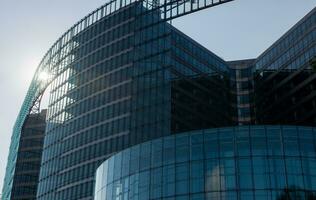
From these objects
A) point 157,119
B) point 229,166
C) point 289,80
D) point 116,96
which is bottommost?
point 229,166

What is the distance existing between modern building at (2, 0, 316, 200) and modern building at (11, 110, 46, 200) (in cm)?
249

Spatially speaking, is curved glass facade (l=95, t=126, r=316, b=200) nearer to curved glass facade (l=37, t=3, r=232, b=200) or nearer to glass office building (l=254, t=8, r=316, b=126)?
curved glass facade (l=37, t=3, r=232, b=200)

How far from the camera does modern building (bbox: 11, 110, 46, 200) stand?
143 m

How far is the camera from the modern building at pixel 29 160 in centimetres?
14325

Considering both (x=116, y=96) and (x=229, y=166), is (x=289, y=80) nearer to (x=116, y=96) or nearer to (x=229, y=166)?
(x=116, y=96)

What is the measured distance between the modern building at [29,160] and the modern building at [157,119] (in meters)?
2.49

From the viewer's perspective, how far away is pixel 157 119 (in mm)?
92188

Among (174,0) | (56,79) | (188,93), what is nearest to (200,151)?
(174,0)

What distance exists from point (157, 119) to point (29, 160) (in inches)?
2705

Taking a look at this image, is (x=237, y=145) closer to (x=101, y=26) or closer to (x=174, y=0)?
(x=174, y=0)

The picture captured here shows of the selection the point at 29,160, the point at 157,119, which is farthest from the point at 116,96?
the point at 29,160

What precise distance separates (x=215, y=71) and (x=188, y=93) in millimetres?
19006

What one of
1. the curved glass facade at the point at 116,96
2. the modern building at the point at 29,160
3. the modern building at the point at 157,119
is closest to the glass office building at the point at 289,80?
the modern building at the point at 157,119

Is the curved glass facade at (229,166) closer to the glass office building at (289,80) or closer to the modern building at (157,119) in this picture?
the modern building at (157,119)
